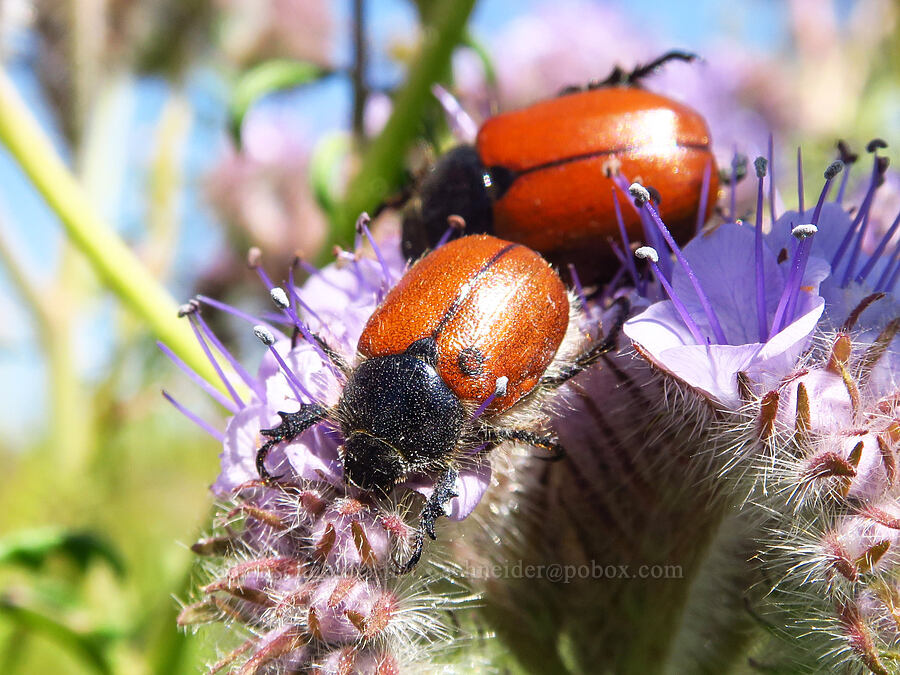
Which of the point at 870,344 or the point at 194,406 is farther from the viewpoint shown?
the point at 194,406

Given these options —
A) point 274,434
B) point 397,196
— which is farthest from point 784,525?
point 397,196

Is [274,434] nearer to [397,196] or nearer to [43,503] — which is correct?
[397,196]

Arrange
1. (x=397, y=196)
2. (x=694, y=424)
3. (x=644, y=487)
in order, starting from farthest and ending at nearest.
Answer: (x=397, y=196)
(x=644, y=487)
(x=694, y=424)

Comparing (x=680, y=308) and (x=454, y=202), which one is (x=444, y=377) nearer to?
(x=680, y=308)

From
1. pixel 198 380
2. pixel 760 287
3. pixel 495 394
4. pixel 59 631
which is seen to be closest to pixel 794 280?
pixel 760 287

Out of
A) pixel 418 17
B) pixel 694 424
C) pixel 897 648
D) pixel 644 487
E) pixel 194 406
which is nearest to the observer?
pixel 897 648

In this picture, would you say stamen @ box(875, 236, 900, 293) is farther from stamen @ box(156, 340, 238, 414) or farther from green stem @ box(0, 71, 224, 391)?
green stem @ box(0, 71, 224, 391)
